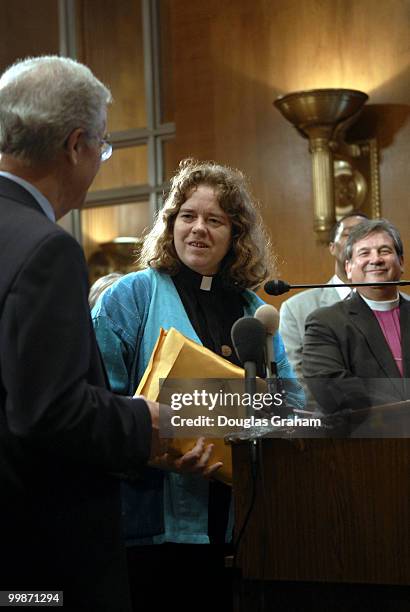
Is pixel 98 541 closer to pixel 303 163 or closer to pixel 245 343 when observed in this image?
pixel 245 343

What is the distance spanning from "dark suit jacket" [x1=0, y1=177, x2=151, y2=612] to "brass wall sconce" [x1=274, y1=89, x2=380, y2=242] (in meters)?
4.78

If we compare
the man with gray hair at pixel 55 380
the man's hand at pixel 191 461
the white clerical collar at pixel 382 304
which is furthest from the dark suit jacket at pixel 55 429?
the white clerical collar at pixel 382 304

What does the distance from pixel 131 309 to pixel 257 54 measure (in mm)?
4680

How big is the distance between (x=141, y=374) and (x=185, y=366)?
313mm

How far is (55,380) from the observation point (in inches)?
70.9

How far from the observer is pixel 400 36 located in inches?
262

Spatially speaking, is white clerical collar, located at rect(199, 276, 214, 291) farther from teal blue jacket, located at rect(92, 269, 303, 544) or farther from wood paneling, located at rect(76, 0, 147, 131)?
wood paneling, located at rect(76, 0, 147, 131)

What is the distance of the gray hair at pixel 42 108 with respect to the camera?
199 centimetres

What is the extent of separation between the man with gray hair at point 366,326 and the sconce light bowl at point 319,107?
2.31 meters

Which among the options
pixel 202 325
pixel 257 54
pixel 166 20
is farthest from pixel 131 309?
pixel 166 20

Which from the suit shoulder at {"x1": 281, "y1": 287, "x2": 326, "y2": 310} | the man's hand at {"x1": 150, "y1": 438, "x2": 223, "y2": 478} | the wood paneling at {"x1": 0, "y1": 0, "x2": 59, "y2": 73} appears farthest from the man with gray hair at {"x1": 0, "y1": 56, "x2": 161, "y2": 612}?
the wood paneling at {"x1": 0, "y1": 0, "x2": 59, "y2": 73}

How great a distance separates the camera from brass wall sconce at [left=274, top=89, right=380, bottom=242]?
6531 millimetres

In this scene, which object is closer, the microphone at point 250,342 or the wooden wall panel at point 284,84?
the microphone at point 250,342

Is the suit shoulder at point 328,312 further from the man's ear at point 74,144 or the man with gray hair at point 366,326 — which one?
the man's ear at point 74,144
